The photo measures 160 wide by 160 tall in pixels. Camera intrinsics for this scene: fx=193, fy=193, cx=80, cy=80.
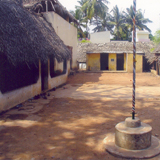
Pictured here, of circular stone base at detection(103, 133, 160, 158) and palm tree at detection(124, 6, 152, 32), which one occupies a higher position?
palm tree at detection(124, 6, 152, 32)

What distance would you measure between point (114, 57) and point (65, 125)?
17.8 m

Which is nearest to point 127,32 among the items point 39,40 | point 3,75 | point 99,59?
point 99,59

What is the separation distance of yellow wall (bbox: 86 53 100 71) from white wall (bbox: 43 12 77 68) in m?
3.21

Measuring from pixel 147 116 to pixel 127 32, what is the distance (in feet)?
111

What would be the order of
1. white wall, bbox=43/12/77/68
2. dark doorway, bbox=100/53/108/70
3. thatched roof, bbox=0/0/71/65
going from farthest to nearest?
dark doorway, bbox=100/53/108/70 → white wall, bbox=43/12/77/68 → thatched roof, bbox=0/0/71/65

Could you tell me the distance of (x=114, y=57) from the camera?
21.9m

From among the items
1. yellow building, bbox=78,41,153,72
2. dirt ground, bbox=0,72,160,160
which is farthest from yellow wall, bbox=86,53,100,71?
dirt ground, bbox=0,72,160,160

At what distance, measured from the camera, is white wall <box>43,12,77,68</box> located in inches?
474

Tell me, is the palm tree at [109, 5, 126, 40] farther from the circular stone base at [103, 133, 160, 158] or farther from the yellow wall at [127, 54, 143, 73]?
the circular stone base at [103, 133, 160, 158]

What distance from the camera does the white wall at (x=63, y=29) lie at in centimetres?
1203

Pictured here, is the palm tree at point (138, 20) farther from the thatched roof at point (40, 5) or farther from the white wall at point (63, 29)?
the thatched roof at point (40, 5)

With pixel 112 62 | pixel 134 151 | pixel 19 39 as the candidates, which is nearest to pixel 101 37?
pixel 112 62

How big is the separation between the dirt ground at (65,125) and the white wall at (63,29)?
20.1 feet

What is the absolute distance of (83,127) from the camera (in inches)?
193
